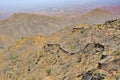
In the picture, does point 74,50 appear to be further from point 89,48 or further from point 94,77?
point 94,77

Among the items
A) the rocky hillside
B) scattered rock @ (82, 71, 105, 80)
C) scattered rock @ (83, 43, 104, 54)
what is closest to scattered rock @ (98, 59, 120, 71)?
the rocky hillside

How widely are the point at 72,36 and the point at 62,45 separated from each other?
5867 millimetres

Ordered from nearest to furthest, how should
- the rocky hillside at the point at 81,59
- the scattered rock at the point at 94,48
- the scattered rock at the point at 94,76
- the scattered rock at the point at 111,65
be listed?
the scattered rock at the point at 94,76 < the scattered rock at the point at 111,65 < the rocky hillside at the point at 81,59 < the scattered rock at the point at 94,48

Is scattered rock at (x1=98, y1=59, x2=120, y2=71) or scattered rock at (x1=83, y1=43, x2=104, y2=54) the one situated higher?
scattered rock at (x1=98, y1=59, x2=120, y2=71)

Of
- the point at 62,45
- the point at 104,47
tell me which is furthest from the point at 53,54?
the point at 104,47

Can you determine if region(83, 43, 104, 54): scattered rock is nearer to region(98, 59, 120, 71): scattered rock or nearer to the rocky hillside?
the rocky hillside

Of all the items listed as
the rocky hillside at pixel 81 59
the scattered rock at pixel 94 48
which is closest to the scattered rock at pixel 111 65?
the rocky hillside at pixel 81 59

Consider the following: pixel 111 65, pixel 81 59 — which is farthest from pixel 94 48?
pixel 111 65

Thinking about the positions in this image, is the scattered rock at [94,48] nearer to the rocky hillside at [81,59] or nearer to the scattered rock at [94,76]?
the rocky hillside at [81,59]

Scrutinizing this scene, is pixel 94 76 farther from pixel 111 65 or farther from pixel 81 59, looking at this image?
pixel 81 59

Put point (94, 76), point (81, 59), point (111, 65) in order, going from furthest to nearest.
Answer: point (81, 59), point (111, 65), point (94, 76)

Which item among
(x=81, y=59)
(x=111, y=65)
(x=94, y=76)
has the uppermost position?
(x=111, y=65)

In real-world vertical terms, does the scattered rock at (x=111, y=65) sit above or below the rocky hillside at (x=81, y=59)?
above

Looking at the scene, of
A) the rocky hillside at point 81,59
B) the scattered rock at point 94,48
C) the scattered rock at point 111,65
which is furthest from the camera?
the scattered rock at point 94,48
